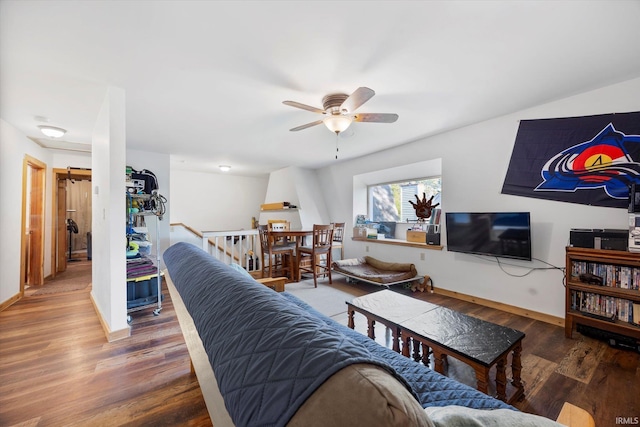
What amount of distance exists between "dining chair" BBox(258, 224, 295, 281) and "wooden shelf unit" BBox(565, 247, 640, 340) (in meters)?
3.36

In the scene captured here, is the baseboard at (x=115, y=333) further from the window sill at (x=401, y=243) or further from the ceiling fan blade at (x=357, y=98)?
the window sill at (x=401, y=243)

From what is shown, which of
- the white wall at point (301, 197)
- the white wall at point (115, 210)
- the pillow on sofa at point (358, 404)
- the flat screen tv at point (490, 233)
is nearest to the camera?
the pillow on sofa at point (358, 404)

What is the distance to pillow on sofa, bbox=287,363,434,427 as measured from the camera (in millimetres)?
353

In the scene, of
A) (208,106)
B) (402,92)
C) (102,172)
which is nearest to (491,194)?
(402,92)

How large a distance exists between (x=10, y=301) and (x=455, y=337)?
481cm

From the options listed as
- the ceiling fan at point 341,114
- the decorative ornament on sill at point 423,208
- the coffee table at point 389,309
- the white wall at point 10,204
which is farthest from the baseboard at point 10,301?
the decorative ornament on sill at point 423,208

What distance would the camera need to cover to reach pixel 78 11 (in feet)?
4.43

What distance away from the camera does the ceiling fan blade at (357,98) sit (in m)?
1.84

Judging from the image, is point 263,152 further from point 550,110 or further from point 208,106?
point 550,110

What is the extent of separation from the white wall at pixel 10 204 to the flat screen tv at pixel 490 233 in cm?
544

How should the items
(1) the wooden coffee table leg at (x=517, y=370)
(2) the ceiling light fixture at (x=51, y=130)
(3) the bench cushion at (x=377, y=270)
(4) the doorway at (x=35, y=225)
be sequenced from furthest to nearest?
1. (4) the doorway at (x=35, y=225)
2. (3) the bench cushion at (x=377, y=270)
3. (2) the ceiling light fixture at (x=51, y=130)
4. (1) the wooden coffee table leg at (x=517, y=370)

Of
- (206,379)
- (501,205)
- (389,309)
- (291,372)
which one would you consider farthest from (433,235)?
(291,372)

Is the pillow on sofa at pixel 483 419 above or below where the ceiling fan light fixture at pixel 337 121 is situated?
below

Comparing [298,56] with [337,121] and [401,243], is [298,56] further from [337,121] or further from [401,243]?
[401,243]
